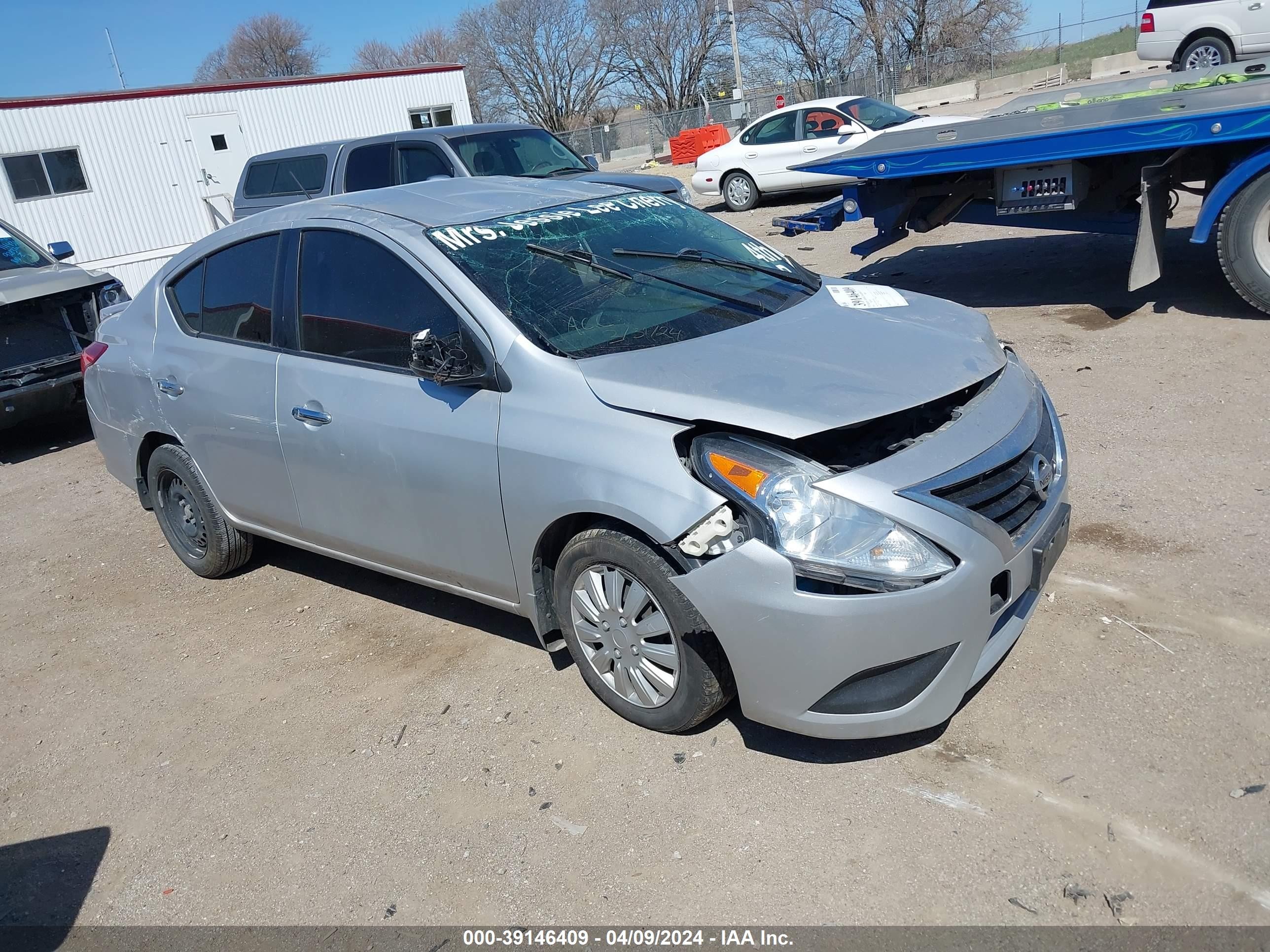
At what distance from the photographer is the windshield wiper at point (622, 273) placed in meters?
3.91

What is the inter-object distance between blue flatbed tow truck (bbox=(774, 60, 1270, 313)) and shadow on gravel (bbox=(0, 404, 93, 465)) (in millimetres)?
6652

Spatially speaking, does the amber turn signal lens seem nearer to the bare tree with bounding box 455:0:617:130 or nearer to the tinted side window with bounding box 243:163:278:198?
the tinted side window with bounding box 243:163:278:198

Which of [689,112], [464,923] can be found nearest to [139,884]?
[464,923]

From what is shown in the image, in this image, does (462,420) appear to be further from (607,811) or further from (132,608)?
(132,608)

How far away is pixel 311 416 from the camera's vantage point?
406cm

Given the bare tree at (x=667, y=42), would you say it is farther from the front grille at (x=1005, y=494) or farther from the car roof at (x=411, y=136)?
the front grille at (x=1005, y=494)

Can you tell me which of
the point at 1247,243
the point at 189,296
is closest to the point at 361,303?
the point at 189,296

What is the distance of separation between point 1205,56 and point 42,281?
1890 centimetres

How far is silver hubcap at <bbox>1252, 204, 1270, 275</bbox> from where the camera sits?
264 inches

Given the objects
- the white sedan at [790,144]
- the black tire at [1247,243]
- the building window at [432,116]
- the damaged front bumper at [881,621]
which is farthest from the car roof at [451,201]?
the building window at [432,116]

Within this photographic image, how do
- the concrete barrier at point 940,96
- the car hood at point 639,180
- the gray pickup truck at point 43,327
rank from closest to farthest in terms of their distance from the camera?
the gray pickup truck at point 43,327 < the car hood at point 639,180 < the concrete barrier at point 940,96

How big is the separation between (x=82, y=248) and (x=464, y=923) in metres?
20.2

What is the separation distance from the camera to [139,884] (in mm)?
3184

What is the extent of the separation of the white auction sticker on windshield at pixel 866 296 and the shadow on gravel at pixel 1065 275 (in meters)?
4.06
